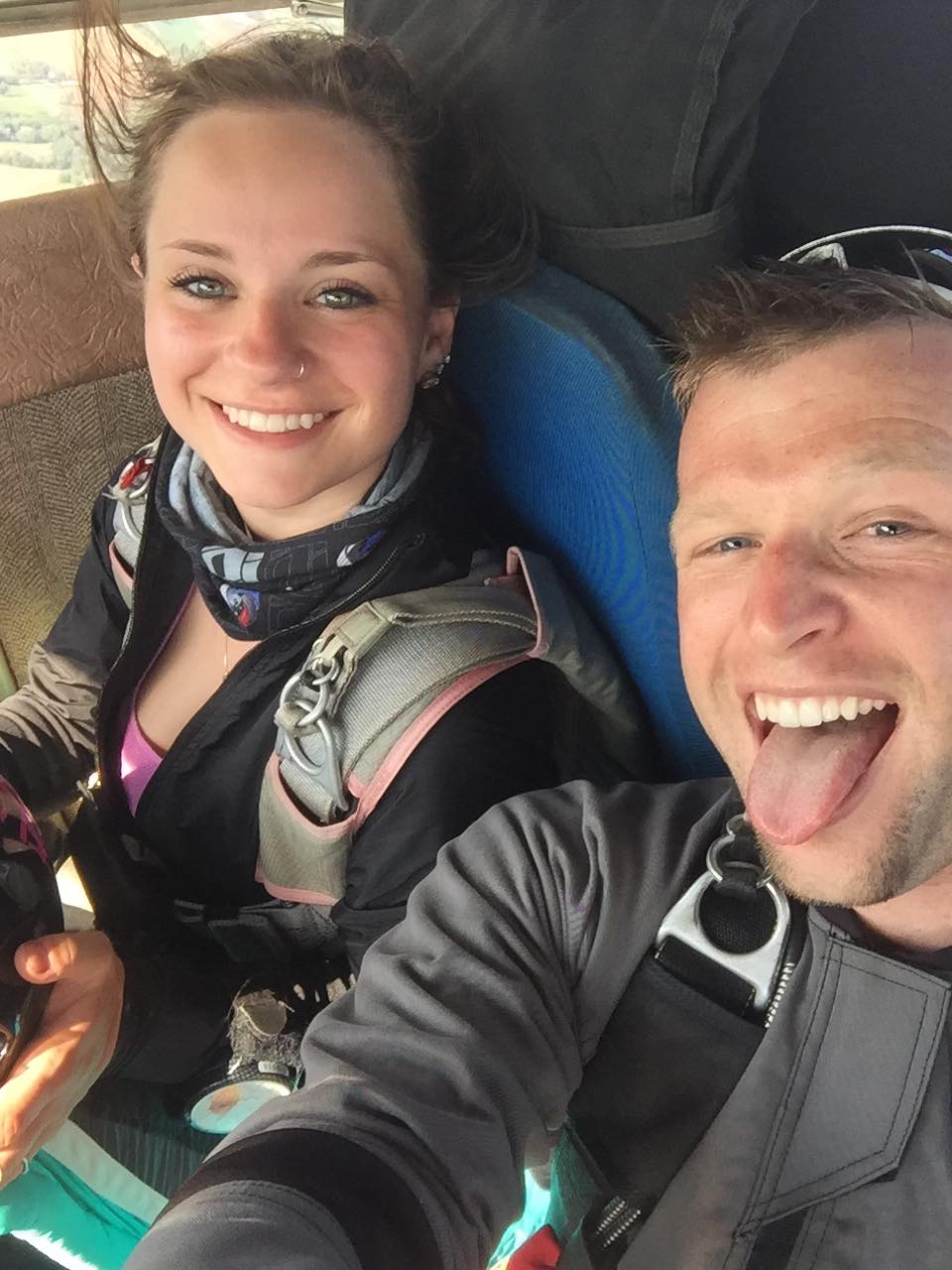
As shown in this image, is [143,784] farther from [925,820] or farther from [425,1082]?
[925,820]

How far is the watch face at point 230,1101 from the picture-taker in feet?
4.04

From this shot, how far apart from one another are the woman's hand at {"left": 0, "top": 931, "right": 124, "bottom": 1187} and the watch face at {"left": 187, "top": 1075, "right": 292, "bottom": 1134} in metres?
0.14

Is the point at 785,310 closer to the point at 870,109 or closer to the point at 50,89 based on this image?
the point at 870,109

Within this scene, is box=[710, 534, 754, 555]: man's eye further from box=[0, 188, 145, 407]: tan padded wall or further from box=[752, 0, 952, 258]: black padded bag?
box=[0, 188, 145, 407]: tan padded wall

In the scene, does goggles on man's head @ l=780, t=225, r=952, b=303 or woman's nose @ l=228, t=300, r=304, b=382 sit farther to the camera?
woman's nose @ l=228, t=300, r=304, b=382

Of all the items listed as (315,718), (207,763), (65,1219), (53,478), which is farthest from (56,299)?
(65,1219)

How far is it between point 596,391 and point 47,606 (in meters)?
1.25

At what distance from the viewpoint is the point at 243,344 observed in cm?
114

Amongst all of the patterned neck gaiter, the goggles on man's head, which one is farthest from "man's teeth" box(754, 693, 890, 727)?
the patterned neck gaiter

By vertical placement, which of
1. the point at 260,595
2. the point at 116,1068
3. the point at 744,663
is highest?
the point at 744,663

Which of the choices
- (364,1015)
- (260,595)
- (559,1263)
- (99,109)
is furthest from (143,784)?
(99,109)

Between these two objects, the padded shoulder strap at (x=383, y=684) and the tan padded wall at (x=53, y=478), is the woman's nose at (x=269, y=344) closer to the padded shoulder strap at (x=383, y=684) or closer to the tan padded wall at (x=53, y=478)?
the padded shoulder strap at (x=383, y=684)

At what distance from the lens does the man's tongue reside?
0.88 meters

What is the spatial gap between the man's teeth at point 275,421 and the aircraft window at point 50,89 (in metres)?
0.78
